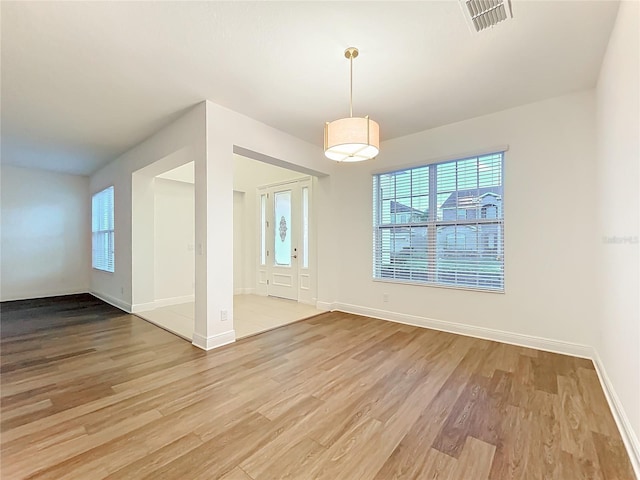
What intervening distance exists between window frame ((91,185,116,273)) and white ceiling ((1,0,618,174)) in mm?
2287

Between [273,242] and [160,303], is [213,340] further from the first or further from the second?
[273,242]

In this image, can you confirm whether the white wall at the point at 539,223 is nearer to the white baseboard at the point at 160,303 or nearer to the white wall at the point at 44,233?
the white baseboard at the point at 160,303

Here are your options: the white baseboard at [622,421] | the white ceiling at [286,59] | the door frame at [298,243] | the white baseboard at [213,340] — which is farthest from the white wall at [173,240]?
the white baseboard at [622,421]

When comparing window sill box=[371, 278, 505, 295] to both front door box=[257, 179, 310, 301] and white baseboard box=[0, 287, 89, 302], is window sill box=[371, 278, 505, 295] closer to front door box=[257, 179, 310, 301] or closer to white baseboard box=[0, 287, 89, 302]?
front door box=[257, 179, 310, 301]

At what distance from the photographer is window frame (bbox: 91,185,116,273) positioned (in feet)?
19.2

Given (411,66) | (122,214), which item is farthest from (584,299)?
(122,214)

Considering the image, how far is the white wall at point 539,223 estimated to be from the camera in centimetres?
301

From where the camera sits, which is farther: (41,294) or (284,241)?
(41,294)

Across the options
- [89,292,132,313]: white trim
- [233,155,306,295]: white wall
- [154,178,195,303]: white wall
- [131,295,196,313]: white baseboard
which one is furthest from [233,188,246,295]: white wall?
[89,292,132,313]: white trim

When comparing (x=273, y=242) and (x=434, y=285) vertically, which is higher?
(x=273, y=242)

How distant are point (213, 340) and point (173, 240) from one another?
10.4ft

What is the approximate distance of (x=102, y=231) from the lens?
6.39 m

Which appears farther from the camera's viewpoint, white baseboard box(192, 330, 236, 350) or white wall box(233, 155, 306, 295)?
white wall box(233, 155, 306, 295)

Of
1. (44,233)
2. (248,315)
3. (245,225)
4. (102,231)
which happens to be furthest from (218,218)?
(44,233)
